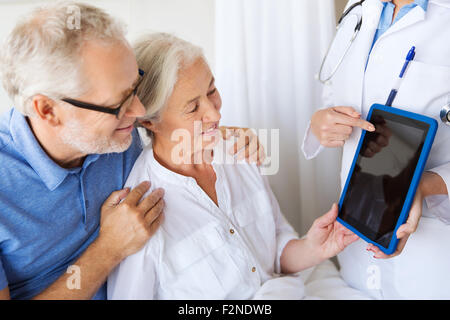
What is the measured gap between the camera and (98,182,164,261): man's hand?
846 millimetres

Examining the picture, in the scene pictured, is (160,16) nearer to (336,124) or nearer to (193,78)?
(193,78)

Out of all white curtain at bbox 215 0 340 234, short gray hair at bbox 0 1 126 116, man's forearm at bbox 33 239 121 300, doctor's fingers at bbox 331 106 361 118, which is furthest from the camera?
white curtain at bbox 215 0 340 234

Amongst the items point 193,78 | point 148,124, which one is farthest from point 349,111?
point 148,124

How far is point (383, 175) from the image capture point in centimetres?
87

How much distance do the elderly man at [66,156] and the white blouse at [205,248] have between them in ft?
A: 0.16

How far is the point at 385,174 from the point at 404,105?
17 cm

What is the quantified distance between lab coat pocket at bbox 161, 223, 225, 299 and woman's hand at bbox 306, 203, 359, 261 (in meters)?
0.29

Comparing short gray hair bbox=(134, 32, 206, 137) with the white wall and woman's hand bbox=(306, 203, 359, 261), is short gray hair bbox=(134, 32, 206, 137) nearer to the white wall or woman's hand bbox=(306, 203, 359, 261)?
the white wall

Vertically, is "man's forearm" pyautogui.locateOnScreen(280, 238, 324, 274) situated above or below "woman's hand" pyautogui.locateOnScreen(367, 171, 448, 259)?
below

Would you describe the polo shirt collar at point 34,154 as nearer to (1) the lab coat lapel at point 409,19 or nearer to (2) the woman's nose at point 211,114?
(2) the woman's nose at point 211,114

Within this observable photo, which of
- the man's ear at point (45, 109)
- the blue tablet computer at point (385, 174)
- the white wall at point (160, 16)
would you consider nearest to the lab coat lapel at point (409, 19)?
the blue tablet computer at point (385, 174)

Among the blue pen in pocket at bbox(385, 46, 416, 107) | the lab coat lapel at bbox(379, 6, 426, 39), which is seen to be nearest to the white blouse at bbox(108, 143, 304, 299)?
the blue pen in pocket at bbox(385, 46, 416, 107)

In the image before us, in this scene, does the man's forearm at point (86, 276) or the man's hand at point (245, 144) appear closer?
the man's forearm at point (86, 276)

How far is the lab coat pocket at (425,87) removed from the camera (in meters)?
0.83
